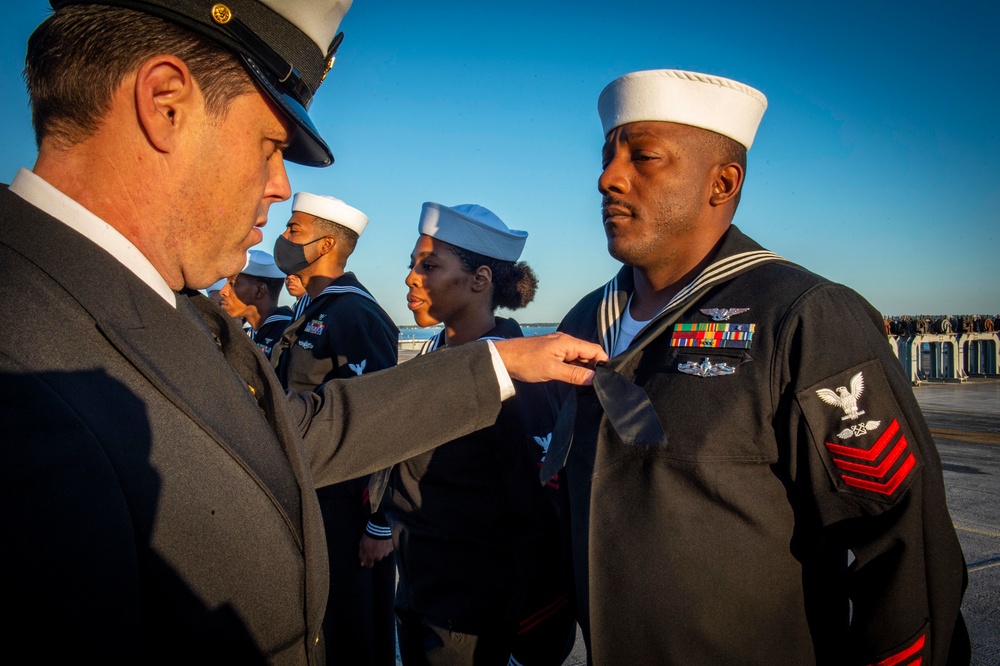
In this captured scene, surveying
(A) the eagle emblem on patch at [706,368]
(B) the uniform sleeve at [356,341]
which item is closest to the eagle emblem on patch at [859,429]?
(A) the eagle emblem on patch at [706,368]

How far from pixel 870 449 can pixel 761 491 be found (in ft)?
1.01

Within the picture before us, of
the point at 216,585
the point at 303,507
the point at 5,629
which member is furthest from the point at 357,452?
the point at 5,629

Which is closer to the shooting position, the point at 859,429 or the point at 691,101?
the point at 859,429

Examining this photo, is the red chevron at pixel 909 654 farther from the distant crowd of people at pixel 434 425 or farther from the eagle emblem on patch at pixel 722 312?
the eagle emblem on patch at pixel 722 312

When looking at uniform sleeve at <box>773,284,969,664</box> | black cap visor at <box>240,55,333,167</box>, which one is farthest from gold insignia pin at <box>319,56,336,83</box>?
uniform sleeve at <box>773,284,969,664</box>

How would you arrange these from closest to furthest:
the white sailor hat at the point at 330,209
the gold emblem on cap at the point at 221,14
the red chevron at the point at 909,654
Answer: the gold emblem on cap at the point at 221,14 → the red chevron at the point at 909,654 → the white sailor hat at the point at 330,209

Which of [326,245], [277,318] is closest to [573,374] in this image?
[326,245]

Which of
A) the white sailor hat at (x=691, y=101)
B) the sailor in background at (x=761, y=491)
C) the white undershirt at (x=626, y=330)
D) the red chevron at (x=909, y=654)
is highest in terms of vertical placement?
the white sailor hat at (x=691, y=101)

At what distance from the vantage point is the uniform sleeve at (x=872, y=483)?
149cm

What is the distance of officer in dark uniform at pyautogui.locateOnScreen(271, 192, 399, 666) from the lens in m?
3.69

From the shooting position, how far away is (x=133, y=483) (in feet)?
3.25

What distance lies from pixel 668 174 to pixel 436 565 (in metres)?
2.03

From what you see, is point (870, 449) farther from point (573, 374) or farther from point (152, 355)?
point (152, 355)

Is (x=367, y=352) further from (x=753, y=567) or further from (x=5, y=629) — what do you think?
(x=5, y=629)
